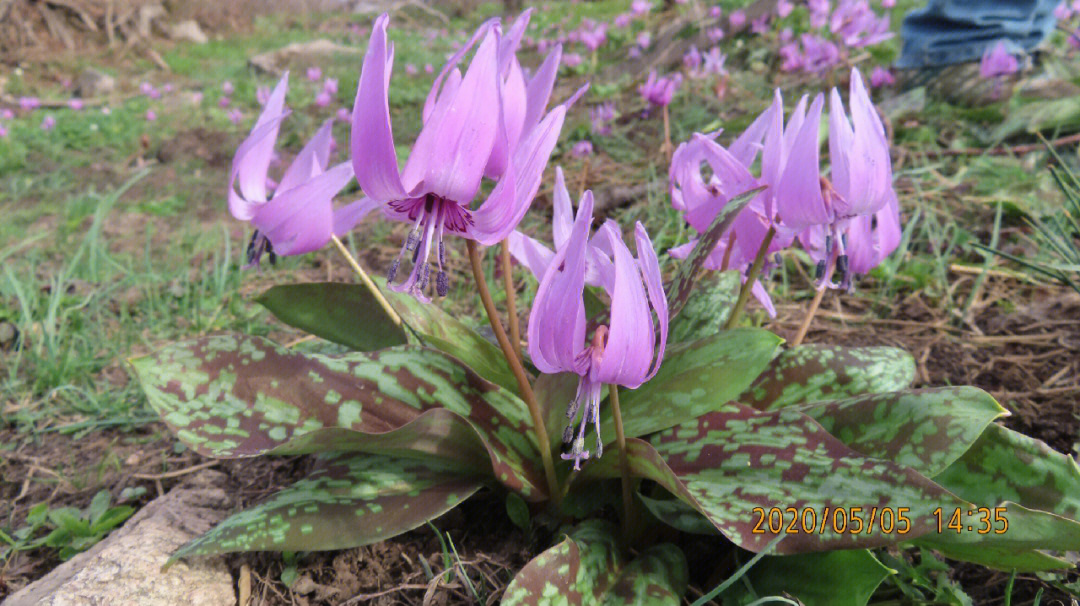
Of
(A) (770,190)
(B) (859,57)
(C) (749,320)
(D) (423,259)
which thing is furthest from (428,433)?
(B) (859,57)

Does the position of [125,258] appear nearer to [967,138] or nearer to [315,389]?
[315,389]

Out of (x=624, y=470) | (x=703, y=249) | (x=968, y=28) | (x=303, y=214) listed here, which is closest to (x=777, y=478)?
(x=624, y=470)

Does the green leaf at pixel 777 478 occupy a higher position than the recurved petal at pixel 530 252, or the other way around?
the recurved petal at pixel 530 252

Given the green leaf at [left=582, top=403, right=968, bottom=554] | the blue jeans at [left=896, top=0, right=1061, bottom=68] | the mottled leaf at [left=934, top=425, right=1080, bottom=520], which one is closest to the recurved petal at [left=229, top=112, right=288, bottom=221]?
the green leaf at [left=582, top=403, right=968, bottom=554]

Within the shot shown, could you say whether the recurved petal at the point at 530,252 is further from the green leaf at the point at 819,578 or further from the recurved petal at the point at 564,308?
the green leaf at the point at 819,578
